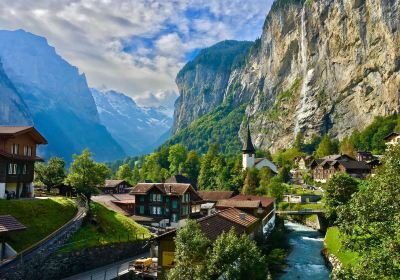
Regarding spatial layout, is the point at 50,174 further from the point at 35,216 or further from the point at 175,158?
the point at 175,158

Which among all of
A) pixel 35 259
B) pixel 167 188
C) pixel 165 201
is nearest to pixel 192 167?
pixel 167 188

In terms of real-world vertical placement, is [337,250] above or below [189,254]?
below

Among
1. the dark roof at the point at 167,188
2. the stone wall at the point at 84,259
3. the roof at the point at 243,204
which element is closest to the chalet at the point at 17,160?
the stone wall at the point at 84,259

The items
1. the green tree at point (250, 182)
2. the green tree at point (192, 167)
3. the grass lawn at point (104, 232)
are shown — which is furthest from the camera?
the green tree at point (192, 167)

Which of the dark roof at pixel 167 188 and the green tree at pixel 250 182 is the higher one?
the green tree at pixel 250 182

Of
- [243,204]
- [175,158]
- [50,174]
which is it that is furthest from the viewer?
[175,158]

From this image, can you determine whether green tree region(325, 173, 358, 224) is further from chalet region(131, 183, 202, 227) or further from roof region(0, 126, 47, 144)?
roof region(0, 126, 47, 144)

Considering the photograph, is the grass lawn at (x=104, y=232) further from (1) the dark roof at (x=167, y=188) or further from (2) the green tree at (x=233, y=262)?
(2) the green tree at (x=233, y=262)
